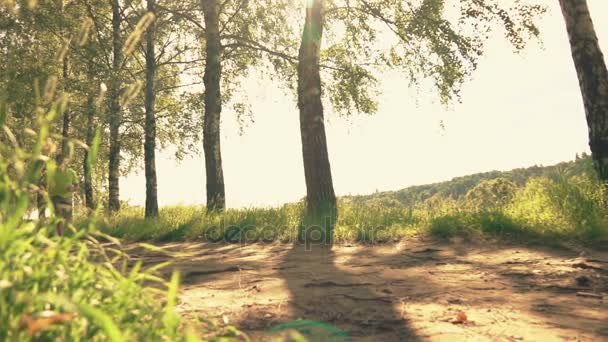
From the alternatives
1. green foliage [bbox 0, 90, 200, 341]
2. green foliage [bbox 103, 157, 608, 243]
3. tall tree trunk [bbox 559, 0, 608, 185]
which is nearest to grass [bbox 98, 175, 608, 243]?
green foliage [bbox 103, 157, 608, 243]

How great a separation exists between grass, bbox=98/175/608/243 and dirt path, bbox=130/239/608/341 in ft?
2.01

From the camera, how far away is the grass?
7012mm

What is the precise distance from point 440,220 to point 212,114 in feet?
26.2

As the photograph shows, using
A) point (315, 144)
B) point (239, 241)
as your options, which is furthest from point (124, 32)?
point (239, 241)

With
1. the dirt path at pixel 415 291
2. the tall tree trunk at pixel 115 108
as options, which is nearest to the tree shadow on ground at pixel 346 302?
the dirt path at pixel 415 291

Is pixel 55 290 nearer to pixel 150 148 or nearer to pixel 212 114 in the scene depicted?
pixel 212 114

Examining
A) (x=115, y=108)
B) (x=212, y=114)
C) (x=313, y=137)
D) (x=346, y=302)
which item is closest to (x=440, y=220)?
(x=313, y=137)

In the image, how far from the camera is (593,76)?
8320 mm

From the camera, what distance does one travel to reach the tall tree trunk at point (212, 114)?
14062mm

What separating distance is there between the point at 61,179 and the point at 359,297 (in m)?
2.86

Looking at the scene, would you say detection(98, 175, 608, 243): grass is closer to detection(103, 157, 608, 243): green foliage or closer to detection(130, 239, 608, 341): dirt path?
detection(103, 157, 608, 243): green foliage

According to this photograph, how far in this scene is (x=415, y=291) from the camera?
4535mm

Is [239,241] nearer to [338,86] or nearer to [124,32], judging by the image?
[338,86]

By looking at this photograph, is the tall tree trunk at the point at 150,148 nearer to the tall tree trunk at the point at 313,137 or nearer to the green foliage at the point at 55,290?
the tall tree trunk at the point at 313,137
